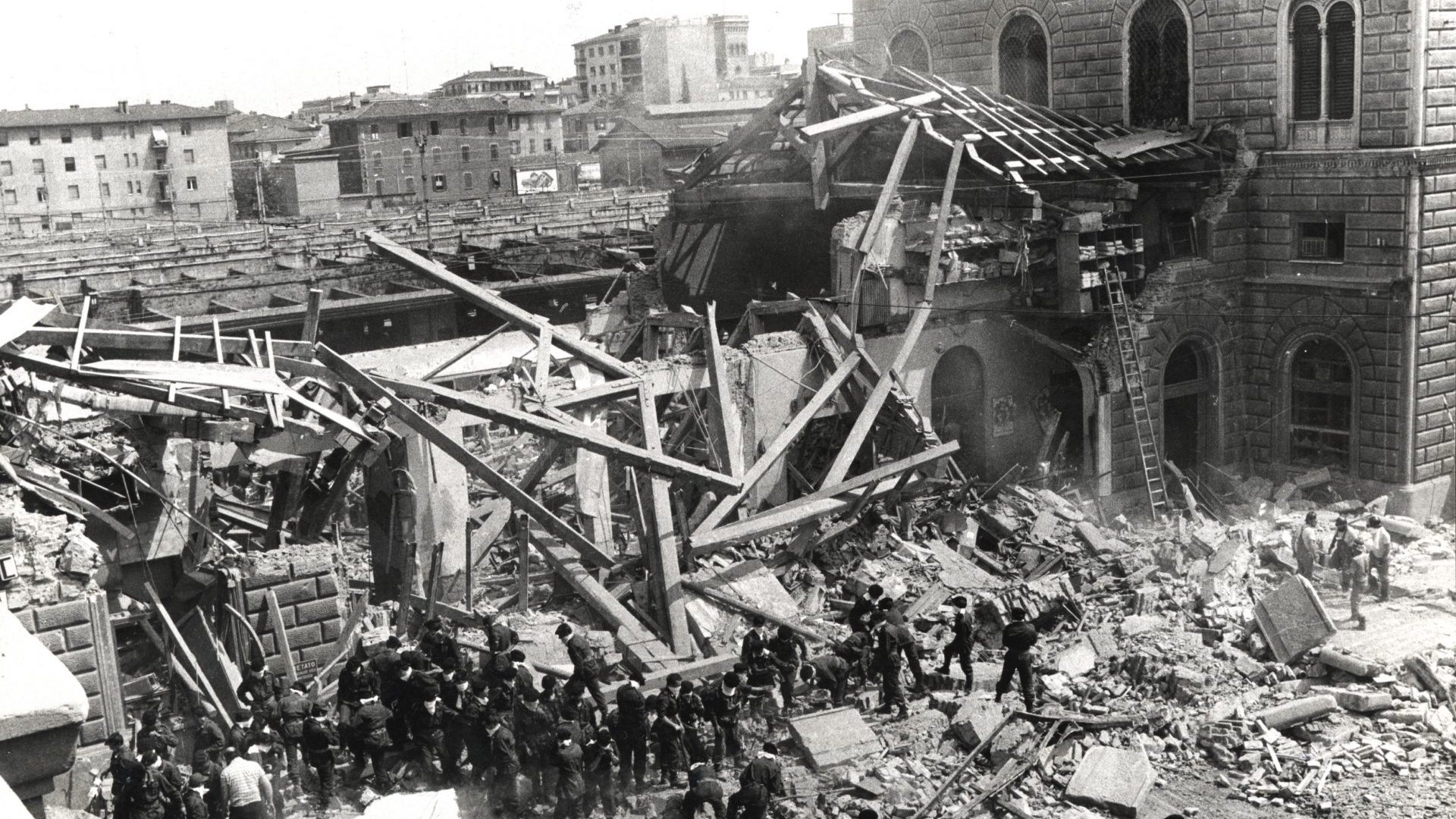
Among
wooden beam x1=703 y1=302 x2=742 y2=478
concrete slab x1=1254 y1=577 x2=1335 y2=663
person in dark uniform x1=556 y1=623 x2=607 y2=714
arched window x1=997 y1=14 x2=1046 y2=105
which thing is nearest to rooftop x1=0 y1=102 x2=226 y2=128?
arched window x1=997 y1=14 x2=1046 y2=105

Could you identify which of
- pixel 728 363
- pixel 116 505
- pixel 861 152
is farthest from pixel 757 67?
pixel 116 505

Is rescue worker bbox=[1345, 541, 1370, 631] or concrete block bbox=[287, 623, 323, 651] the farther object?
rescue worker bbox=[1345, 541, 1370, 631]

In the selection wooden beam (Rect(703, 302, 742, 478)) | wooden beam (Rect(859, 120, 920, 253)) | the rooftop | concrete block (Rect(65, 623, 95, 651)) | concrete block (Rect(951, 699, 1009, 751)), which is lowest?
concrete block (Rect(951, 699, 1009, 751))

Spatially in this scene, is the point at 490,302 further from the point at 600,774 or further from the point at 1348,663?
the point at 1348,663

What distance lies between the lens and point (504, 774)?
44.2 ft

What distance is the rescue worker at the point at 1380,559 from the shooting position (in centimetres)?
1917

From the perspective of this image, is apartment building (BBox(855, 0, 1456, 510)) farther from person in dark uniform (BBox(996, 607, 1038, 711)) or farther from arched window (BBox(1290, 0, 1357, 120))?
person in dark uniform (BBox(996, 607, 1038, 711))

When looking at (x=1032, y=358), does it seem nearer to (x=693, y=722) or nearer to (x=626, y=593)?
(x=626, y=593)

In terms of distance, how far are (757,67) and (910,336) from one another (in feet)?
244

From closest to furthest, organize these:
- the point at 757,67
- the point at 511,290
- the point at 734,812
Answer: the point at 734,812
the point at 511,290
the point at 757,67

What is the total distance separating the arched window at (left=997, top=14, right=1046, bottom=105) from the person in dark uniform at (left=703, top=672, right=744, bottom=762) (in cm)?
1916

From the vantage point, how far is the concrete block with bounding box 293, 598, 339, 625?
1609 centimetres

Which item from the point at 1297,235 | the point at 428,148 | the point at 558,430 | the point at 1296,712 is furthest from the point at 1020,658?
the point at 428,148

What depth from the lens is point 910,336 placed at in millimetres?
22094
